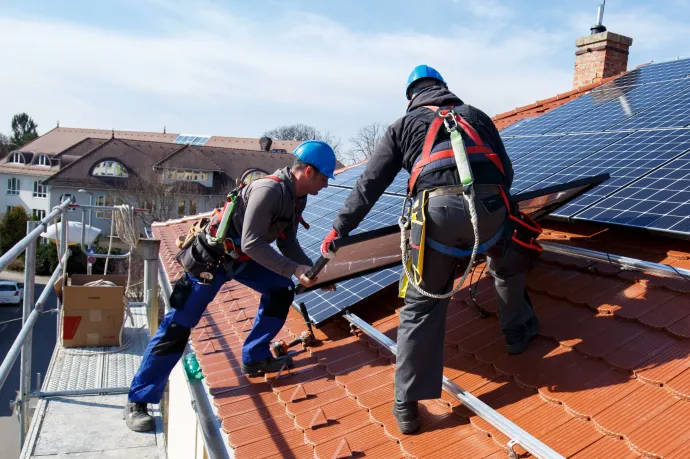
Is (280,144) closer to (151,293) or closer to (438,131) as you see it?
(151,293)

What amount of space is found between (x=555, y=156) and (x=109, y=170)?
147 ft

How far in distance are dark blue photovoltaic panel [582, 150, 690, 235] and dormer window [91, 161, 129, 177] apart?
1780 inches

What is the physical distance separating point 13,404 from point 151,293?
346cm

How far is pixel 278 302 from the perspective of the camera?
4.60 metres

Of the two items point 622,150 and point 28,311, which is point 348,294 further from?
point 28,311

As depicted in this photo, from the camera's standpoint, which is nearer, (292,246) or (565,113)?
(292,246)

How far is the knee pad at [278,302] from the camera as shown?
180 inches

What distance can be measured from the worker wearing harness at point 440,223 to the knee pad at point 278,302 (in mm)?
1208

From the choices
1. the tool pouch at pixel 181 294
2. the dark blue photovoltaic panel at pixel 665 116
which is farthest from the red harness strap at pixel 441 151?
the dark blue photovoltaic panel at pixel 665 116

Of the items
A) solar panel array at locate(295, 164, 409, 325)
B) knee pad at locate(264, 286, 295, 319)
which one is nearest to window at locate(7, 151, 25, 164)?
solar panel array at locate(295, 164, 409, 325)

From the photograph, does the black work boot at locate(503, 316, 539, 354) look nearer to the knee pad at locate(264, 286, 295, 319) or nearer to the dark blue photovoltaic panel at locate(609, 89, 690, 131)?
the knee pad at locate(264, 286, 295, 319)

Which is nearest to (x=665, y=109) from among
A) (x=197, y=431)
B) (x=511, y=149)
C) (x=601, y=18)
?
(x=511, y=149)

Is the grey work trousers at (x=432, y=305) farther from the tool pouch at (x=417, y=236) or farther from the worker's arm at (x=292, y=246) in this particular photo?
the worker's arm at (x=292, y=246)

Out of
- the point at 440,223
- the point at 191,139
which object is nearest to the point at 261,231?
the point at 440,223
